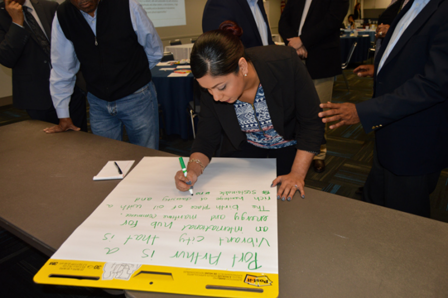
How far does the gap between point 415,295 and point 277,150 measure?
890 mm

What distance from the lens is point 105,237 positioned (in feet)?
→ 2.51

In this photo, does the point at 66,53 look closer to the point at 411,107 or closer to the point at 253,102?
the point at 253,102

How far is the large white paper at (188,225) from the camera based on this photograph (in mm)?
676

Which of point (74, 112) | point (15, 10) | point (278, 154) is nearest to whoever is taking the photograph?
point (278, 154)

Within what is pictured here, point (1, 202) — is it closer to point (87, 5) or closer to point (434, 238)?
point (87, 5)

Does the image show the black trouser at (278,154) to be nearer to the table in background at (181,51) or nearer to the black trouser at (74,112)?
the black trouser at (74,112)

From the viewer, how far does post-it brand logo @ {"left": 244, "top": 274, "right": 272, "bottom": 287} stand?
1.94ft

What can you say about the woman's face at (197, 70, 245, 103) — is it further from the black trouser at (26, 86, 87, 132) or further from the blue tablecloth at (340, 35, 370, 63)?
the blue tablecloth at (340, 35, 370, 63)

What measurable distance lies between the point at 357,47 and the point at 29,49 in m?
6.27

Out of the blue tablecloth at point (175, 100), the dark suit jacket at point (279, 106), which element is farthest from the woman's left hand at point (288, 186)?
the blue tablecloth at point (175, 100)

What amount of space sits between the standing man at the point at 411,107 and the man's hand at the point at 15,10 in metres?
1.76

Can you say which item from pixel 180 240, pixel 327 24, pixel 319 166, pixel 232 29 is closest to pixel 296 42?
pixel 327 24

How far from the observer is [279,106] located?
3.84 feet

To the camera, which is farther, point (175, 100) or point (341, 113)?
point (175, 100)
